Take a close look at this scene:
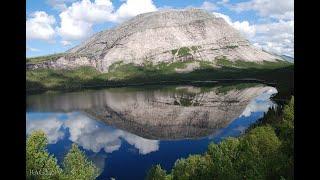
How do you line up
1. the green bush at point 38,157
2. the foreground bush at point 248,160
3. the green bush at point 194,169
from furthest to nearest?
the green bush at point 194,169 < the green bush at point 38,157 < the foreground bush at point 248,160

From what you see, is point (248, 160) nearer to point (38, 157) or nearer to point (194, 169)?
point (194, 169)

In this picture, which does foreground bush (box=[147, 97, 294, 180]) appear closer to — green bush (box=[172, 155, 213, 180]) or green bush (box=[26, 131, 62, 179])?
green bush (box=[172, 155, 213, 180])

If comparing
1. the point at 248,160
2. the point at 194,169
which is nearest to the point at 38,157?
the point at 194,169

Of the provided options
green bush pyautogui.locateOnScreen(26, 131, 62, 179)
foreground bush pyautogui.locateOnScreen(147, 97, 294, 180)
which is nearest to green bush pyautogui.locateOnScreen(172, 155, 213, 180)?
foreground bush pyautogui.locateOnScreen(147, 97, 294, 180)

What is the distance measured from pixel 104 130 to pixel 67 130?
642 inches

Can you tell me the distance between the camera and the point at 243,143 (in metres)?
75.6

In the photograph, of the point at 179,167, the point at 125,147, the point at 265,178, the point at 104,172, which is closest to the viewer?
the point at 265,178

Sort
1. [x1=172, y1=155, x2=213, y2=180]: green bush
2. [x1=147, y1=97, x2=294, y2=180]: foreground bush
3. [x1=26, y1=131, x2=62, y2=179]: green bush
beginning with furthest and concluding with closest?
1. [x1=172, y1=155, x2=213, y2=180]: green bush
2. [x1=26, y1=131, x2=62, y2=179]: green bush
3. [x1=147, y1=97, x2=294, y2=180]: foreground bush

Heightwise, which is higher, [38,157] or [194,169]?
[38,157]

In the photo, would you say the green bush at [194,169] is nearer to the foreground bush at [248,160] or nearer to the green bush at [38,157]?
the foreground bush at [248,160]

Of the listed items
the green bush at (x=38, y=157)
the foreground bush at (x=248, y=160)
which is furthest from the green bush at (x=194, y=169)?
the green bush at (x=38, y=157)
